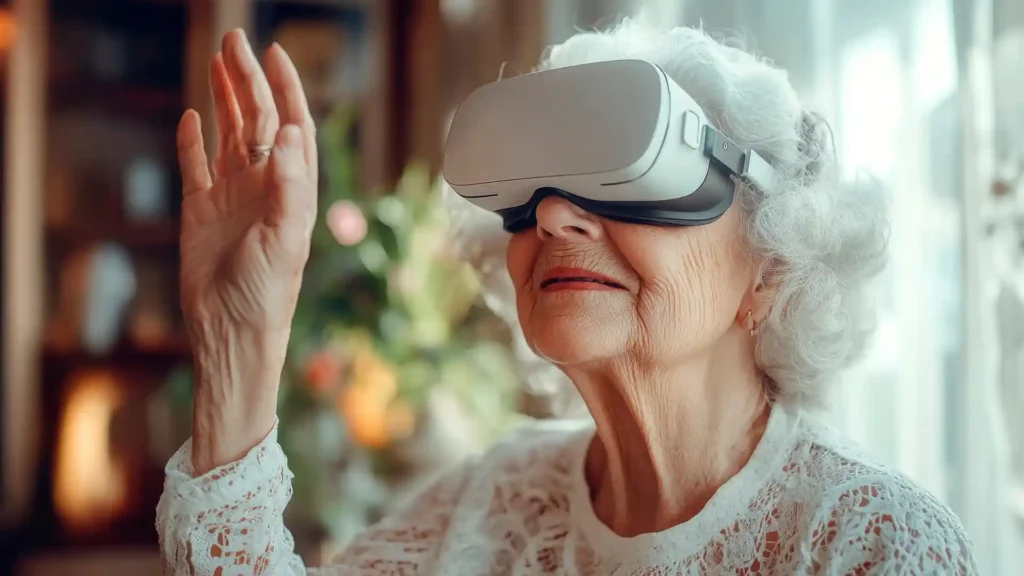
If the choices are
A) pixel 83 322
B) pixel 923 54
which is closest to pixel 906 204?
pixel 923 54

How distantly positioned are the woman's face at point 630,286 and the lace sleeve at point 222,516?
0.31 meters

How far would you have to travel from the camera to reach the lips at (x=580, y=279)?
80 centimetres

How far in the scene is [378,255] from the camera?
200 centimetres

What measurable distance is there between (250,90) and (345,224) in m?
1.17

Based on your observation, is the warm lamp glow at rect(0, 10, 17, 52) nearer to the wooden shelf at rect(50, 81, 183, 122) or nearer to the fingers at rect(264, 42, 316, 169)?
the wooden shelf at rect(50, 81, 183, 122)

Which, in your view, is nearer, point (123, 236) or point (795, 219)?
point (795, 219)

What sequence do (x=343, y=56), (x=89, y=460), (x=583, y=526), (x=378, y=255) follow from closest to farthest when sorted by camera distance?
(x=583, y=526)
(x=378, y=255)
(x=89, y=460)
(x=343, y=56)

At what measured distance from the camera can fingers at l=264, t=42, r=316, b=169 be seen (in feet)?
2.62

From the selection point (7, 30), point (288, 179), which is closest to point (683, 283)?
point (288, 179)

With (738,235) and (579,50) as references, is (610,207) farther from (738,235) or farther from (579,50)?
(579,50)

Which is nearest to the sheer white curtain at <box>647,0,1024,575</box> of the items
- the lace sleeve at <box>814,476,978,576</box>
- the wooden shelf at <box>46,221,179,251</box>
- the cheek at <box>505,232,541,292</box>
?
the lace sleeve at <box>814,476,978,576</box>

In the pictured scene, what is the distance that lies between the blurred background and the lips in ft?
1.10

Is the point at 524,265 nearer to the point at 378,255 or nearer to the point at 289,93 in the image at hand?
the point at 289,93

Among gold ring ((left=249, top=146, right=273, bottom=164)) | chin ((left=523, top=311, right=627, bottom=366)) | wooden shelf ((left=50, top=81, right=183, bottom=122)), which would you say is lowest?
chin ((left=523, top=311, right=627, bottom=366))
